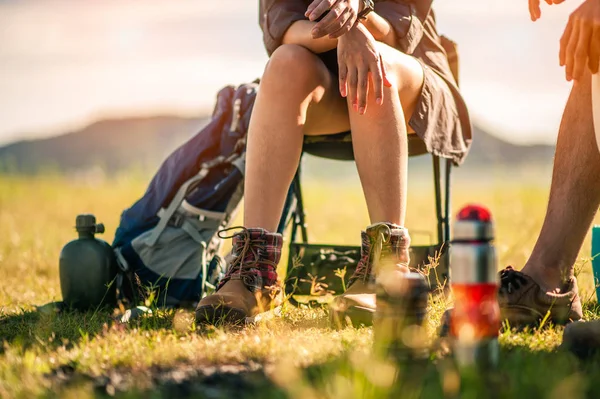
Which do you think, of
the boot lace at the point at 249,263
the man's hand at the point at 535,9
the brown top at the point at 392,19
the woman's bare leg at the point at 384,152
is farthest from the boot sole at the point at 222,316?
the man's hand at the point at 535,9

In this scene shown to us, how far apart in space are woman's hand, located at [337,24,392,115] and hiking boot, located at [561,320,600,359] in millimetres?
1002

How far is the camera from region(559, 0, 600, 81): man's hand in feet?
7.19

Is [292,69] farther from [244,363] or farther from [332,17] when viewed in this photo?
[244,363]

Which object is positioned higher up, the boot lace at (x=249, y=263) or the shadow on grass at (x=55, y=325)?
the boot lace at (x=249, y=263)

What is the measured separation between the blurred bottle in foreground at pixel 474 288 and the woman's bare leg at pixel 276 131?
1157mm

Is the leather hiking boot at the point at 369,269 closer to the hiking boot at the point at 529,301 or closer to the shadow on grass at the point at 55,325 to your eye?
the hiking boot at the point at 529,301

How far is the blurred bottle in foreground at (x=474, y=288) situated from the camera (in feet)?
4.98

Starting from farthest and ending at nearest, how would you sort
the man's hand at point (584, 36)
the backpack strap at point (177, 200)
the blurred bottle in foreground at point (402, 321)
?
1. the backpack strap at point (177, 200)
2. the man's hand at point (584, 36)
3. the blurred bottle in foreground at point (402, 321)

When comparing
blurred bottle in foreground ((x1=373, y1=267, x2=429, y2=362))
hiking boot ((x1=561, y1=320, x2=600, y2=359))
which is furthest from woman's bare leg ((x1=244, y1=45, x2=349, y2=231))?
hiking boot ((x1=561, y1=320, x2=600, y2=359))

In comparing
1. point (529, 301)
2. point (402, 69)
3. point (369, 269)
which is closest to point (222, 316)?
point (369, 269)

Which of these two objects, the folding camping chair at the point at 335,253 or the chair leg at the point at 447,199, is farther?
the chair leg at the point at 447,199

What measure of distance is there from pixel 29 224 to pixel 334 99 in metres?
6.07

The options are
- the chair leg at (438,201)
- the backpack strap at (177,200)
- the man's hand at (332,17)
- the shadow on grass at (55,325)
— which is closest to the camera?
the shadow on grass at (55,325)

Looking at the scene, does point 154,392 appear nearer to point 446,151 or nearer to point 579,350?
point 579,350
